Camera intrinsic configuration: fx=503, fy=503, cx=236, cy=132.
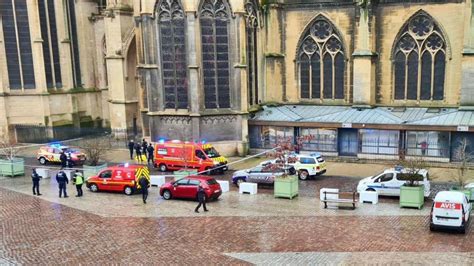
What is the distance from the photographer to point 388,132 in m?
32.3

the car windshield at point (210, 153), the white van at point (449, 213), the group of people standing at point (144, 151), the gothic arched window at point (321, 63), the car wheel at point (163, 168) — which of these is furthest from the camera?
the gothic arched window at point (321, 63)

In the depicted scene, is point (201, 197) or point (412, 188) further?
point (201, 197)

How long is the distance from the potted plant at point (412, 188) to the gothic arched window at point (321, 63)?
48.6 ft

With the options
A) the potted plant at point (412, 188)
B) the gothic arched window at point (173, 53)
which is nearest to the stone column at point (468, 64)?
the potted plant at point (412, 188)

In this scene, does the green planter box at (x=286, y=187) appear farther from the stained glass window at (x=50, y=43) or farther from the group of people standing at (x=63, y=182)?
the stained glass window at (x=50, y=43)

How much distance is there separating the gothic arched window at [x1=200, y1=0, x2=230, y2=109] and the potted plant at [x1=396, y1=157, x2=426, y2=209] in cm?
1536

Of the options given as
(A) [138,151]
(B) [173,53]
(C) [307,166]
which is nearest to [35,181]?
(A) [138,151]

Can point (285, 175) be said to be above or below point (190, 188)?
above

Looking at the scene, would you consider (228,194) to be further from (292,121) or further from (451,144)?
(451,144)

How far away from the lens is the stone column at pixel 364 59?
34.6 meters

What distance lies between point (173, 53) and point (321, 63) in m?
11.2

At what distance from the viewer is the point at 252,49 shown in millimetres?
37125

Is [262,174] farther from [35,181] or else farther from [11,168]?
[11,168]

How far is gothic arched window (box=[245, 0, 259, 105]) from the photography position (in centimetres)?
3631
